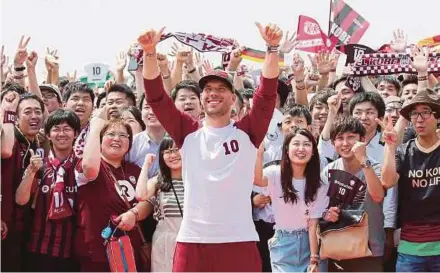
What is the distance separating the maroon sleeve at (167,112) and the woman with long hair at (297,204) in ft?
4.20

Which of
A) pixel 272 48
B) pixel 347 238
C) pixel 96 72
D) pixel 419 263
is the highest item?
pixel 96 72

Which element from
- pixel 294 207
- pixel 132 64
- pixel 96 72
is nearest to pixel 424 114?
pixel 294 207

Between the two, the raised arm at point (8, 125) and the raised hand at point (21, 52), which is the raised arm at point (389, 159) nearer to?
the raised arm at point (8, 125)

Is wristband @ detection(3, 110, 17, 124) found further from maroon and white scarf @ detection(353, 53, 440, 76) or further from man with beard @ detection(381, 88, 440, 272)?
maroon and white scarf @ detection(353, 53, 440, 76)

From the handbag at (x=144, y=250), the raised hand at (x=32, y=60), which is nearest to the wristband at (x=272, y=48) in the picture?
the handbag at (x=144, y=250)

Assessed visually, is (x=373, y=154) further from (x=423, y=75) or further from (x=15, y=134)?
(x=15, y=134)

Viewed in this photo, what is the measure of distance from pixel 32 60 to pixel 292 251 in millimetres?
3840

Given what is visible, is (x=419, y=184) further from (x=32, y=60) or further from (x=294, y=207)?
(x=32, y=60)

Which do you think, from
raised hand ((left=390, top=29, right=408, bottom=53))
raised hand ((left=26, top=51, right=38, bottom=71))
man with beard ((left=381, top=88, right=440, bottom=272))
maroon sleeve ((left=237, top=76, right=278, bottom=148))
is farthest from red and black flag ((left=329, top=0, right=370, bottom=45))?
maroon sleeve ((left=237, top=76, right=278, bottom=148))

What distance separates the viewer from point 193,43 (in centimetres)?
1018

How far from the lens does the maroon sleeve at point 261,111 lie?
15.0 ft

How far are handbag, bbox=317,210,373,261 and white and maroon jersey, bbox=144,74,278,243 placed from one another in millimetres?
1441

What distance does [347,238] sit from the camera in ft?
19.0

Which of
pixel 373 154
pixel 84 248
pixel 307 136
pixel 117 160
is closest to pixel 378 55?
pixel 373 154
